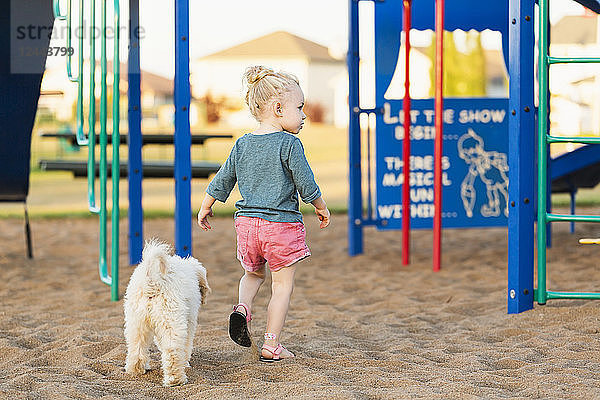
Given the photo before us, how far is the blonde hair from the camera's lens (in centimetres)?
355

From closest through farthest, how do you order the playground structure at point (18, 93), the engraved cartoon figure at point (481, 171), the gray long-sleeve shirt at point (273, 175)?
the gray long-sleeve shirt at point (273, 175), the playground structure at point (18, 93), the engraved cartoon figure at point (481, 171)

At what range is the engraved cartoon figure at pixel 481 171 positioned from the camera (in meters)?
7.52

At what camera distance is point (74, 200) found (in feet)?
47.3

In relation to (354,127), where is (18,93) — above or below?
above

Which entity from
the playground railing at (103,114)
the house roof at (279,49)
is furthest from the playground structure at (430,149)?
the house roof at (279,49)

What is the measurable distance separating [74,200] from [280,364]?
11.4 m

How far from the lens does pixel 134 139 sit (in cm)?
645

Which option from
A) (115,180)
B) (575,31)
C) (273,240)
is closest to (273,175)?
(273,240)

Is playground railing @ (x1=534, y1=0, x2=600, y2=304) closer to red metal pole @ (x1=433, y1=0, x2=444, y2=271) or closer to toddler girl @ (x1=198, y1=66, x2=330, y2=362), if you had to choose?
toddler girl @ (x1=198, y1=66, x2=330, y2=362)

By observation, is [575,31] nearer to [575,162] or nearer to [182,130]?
[575,162]

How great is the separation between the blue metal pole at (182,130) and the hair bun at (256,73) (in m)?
1.37

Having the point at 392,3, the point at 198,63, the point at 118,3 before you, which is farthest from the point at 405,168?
the point at 198,63

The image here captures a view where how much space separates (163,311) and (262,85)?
102 cm

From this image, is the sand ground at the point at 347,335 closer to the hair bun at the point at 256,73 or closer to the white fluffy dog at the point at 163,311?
the white fluffy dog at the point at 163,311
